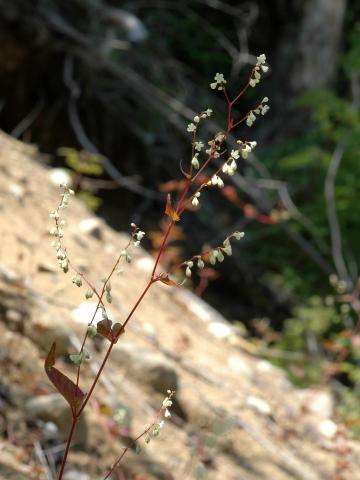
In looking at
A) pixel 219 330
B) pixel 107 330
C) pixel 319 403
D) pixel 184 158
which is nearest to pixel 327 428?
pixel 319 403

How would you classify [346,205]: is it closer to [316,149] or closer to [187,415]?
[316,149]

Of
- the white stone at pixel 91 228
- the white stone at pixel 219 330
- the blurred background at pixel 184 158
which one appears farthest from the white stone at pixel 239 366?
the blurred background at pixel 184 158

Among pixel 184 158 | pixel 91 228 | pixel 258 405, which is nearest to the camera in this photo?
pixel 258 405

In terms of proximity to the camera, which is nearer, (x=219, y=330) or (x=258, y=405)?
(x=258, y=405)

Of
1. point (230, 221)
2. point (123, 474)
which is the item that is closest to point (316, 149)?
point (230, 221)

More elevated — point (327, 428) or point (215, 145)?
point (327, 428)

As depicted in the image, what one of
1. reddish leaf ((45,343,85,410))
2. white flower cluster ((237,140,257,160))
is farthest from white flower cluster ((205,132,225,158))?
reddish leaf ((45,343,85,410))

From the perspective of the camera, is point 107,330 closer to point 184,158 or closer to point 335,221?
point 335,221
